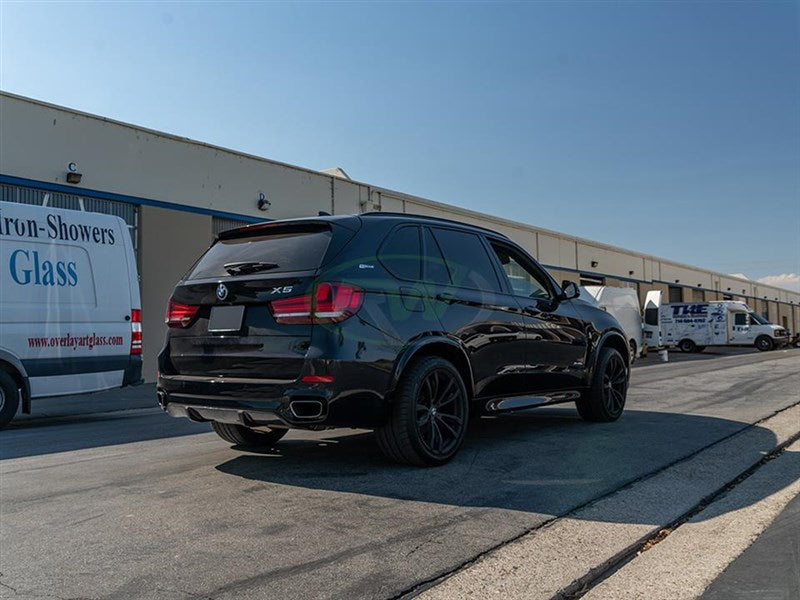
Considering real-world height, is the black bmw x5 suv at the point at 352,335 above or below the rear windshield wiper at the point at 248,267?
below

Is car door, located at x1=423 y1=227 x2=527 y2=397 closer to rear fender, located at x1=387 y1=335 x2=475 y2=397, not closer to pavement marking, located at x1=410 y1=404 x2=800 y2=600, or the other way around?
rear fender, located at x1=387 y1=335 x2=475 y2=397

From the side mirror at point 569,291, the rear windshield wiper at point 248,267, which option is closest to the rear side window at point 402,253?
the rear windshield wiper at point 248,267

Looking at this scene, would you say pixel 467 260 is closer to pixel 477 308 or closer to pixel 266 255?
pixel 477 308

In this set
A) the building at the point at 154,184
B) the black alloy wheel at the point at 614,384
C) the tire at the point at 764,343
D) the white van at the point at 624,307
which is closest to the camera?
the black alloy wheel at the point at 614,384


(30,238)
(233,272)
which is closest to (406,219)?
(233,272)

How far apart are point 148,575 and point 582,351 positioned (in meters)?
4.87

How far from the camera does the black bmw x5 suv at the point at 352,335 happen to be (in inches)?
177

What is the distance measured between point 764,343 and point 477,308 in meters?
38.4

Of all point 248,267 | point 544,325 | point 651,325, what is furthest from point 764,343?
point 248,267

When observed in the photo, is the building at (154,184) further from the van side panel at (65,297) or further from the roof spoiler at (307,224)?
the roof spoiler at (307,224)

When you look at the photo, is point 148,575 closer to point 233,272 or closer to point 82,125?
point 233,272

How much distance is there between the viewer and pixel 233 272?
4953mm

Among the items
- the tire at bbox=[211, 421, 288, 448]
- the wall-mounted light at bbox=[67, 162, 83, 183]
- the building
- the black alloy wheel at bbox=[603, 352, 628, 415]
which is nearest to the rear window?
the tire at bbox=[211, 421, 288, 448]

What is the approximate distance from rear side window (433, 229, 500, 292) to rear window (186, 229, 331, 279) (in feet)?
3.86
